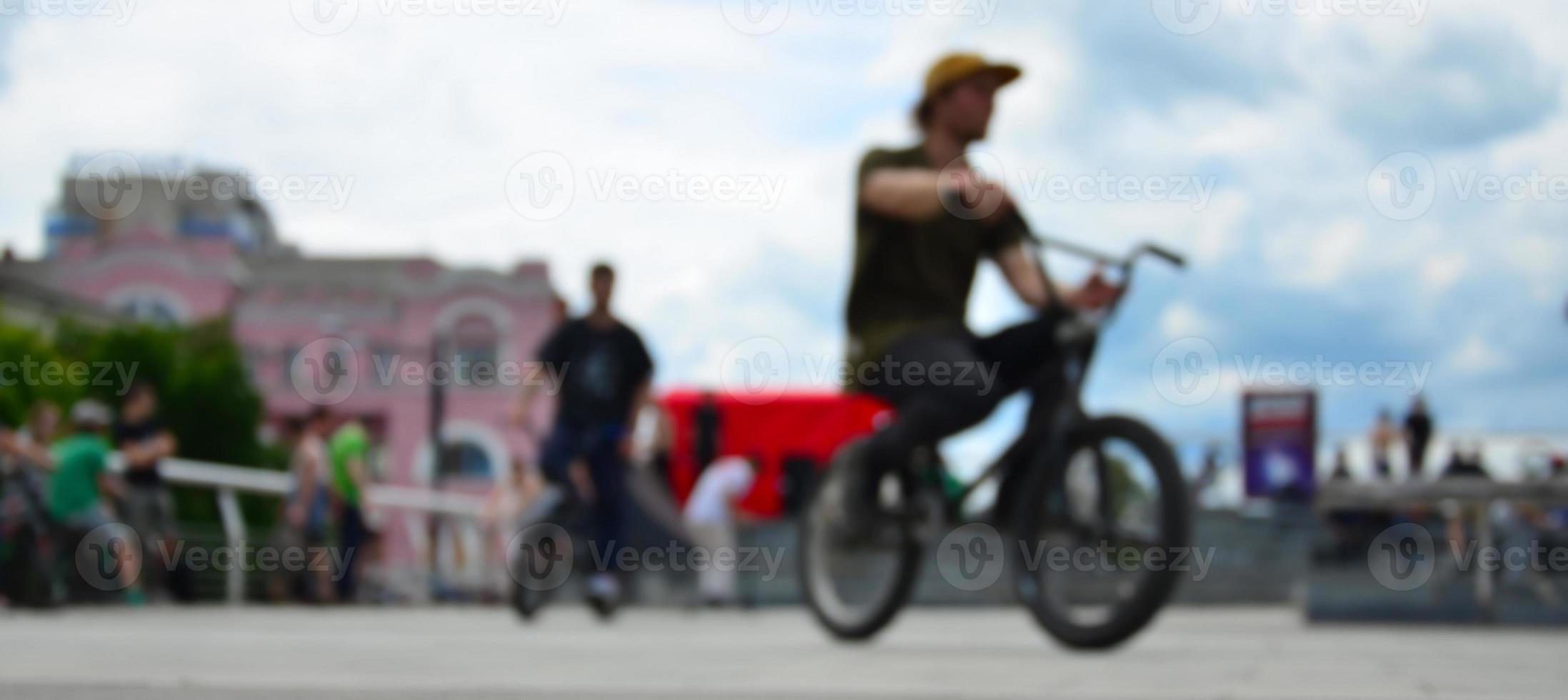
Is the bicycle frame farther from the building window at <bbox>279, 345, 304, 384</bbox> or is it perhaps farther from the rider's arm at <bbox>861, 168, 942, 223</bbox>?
the building window at <bbox>279, 345, 304, 384</bbox>

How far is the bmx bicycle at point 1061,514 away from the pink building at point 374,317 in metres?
60.4

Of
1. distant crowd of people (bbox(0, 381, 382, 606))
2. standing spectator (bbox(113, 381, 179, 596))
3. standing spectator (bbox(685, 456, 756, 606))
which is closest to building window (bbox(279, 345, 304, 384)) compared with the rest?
distant crowd of people (bbox(0, 381, 382, 606))

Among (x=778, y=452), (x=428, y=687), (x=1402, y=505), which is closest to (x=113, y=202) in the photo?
(x=778, y=452)

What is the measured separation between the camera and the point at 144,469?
1215 centimetres

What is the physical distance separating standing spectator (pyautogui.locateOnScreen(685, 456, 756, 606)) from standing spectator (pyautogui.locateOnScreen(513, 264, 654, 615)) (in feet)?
13.9

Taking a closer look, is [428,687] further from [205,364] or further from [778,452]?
[205,364]

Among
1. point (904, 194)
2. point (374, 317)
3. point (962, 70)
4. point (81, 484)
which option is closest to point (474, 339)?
point (374, 317)

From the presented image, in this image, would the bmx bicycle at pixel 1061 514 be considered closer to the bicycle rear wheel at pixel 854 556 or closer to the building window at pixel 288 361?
the bicycle rear wheel at pixel 854 556

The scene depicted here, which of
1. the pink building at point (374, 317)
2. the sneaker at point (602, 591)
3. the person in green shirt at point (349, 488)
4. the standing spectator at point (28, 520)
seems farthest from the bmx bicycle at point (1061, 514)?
the pink building at point (374, 317)

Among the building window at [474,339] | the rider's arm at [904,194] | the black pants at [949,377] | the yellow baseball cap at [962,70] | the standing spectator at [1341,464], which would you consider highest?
the building window at [474,339]

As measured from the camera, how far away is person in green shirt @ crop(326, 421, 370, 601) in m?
13.7

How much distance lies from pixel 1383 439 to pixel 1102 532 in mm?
12248

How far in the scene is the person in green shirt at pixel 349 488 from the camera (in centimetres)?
1373

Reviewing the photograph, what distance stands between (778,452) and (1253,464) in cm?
1016
